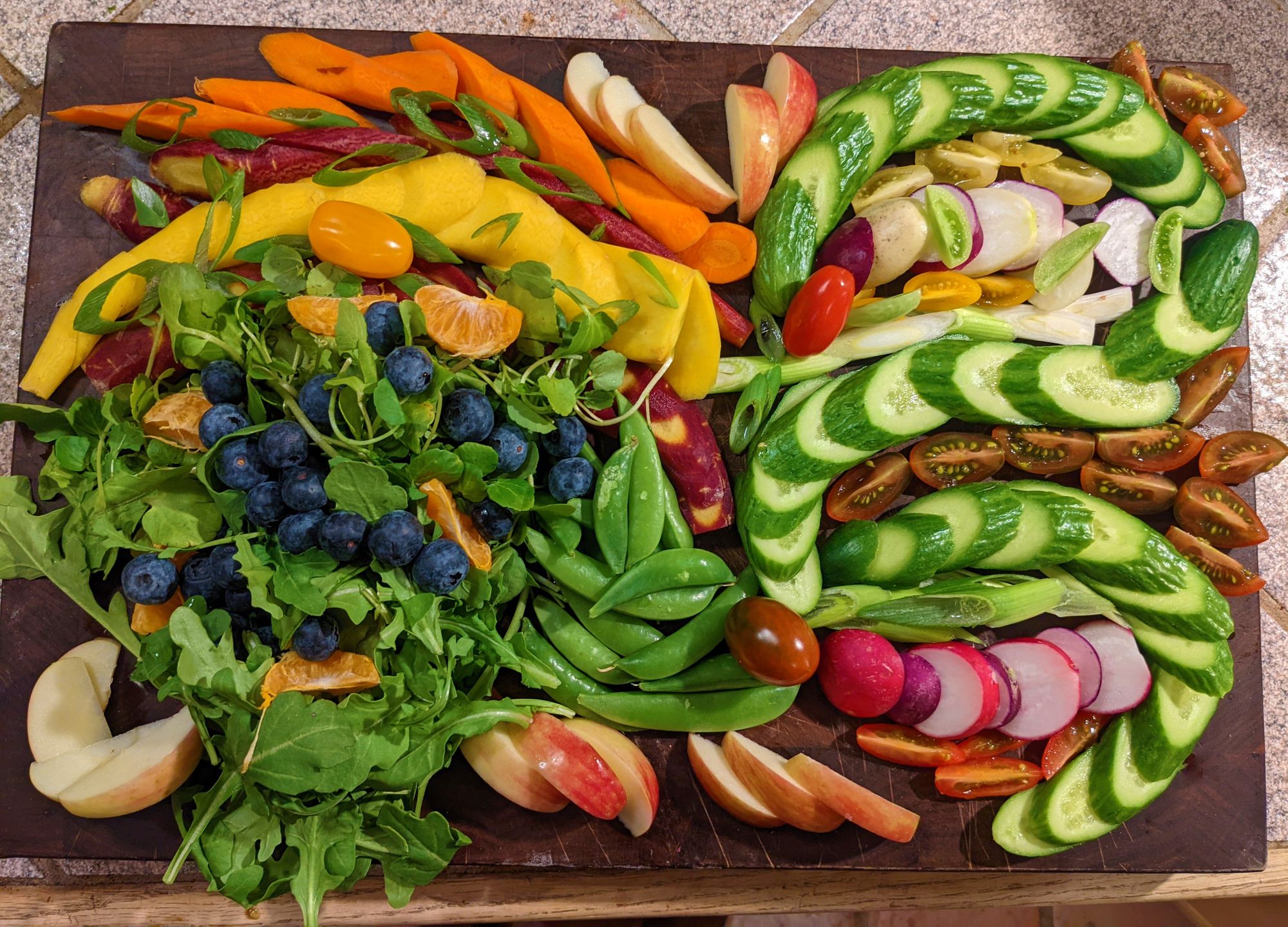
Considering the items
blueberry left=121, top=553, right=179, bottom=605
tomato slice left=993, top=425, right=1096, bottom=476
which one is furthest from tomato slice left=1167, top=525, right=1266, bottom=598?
blueberry left=121, top=553, right=179, bottom=605

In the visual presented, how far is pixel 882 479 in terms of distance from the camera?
171cm

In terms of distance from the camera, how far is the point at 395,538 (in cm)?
134

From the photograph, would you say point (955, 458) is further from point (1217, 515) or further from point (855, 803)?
point (855, 803)

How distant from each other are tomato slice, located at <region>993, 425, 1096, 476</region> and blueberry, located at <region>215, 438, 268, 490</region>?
1.41 m

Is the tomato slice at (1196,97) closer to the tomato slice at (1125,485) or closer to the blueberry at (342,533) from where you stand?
the tomato slice at (1125,485)

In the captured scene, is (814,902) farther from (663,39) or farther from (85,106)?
(85,106)

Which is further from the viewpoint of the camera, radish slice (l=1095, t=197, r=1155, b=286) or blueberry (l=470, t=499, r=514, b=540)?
radish slice (l=1095, t=197, r=1155, b=286)

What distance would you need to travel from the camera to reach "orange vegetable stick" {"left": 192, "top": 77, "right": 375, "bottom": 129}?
167 centimetres

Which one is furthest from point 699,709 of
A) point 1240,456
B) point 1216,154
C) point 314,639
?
point 1216,154

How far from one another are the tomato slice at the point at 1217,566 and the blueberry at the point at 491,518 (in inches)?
54.2

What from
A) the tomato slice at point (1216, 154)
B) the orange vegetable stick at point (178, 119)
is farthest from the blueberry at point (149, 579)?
the tomato slice at point (1216, 154)

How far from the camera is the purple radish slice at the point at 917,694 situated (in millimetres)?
1640

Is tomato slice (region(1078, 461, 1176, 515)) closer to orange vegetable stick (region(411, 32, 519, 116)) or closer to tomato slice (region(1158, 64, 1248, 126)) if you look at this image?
tomato slice (region(1158, 64, 1248, 126))

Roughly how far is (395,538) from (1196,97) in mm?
1933
